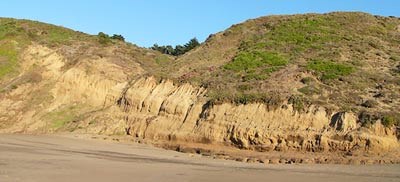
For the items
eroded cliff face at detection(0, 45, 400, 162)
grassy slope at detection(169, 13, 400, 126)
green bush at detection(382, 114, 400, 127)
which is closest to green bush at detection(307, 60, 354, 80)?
grassy slope at detection(169, 13, 400, 126)

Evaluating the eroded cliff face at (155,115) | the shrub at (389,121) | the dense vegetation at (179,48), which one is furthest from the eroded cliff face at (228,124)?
the dense vegetation at (179,48)

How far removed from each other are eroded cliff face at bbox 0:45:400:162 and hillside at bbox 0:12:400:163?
7 cm

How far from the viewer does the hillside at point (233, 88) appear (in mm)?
25188

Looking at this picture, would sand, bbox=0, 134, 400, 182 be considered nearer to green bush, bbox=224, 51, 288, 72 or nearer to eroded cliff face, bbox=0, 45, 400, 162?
eroded cliff face, bbox=0, 45, 400, 162

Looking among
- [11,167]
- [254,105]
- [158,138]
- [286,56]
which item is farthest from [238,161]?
[286,56]

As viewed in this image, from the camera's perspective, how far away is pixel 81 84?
125ft

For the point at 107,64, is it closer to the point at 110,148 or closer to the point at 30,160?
the point at 110,148

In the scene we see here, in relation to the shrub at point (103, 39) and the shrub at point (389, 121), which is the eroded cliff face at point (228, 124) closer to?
the shrub at point (389, 121)

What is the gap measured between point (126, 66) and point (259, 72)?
41.2 ft

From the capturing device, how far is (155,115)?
31.8 m

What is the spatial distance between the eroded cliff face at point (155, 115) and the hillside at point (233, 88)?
7 centimetres

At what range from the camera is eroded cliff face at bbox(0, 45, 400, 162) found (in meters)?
24.6

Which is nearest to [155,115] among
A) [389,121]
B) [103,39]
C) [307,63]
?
[307,63]

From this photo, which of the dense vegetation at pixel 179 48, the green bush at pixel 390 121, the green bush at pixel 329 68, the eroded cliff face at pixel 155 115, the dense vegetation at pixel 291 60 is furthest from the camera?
the dense vegetation at pixel 179 48
